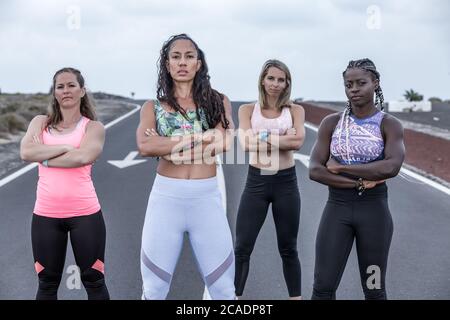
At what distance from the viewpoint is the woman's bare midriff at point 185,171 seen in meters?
4.11

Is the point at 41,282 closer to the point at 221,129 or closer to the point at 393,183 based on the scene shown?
the point at 221,129

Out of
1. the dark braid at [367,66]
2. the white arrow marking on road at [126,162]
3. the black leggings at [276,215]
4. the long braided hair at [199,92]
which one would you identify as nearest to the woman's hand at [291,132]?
the black leggings at [276,215]

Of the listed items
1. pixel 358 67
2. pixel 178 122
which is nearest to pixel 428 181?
pixel 358 67

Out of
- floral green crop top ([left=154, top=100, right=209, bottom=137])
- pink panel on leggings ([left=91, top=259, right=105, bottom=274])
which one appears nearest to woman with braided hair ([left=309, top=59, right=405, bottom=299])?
floral green crop top ([left=154, top=100, right=209, bottom=137])

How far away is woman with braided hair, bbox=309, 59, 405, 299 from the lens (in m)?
4.44

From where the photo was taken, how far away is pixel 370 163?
4492 mm

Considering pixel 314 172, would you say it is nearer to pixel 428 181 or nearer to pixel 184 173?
pixel 184 173

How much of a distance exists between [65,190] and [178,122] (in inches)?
44.8

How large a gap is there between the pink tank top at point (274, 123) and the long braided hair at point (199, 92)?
1.29 metres

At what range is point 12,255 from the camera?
7211mm

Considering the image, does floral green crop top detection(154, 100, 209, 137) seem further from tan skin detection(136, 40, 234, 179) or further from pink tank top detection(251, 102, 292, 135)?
pink tank top detection(251, 102, 292, 135)

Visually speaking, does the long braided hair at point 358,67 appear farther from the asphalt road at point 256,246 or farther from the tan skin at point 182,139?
the asphalt road at point 256,246
